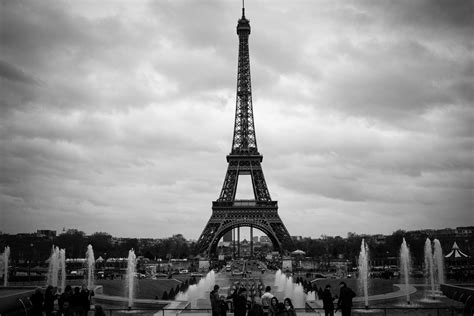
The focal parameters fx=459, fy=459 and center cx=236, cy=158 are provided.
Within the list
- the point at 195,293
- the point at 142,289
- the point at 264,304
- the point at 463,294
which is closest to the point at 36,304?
the point at 264,304

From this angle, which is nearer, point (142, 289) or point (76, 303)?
point (76, 303)

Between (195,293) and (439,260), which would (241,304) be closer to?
(195,293)

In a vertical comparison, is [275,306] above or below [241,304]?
above

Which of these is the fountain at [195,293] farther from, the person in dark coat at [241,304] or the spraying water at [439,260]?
the spraying water at [439,260]

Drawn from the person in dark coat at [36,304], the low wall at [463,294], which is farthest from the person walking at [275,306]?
the low wall at [463,294]

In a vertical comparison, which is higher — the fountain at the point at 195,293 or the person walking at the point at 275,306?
the person walking at the point at 275,306

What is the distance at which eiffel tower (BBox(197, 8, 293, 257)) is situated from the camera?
279 feet

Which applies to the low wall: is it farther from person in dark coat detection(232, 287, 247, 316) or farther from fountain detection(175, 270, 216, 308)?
fountain detection(175, 270, 216, 308)

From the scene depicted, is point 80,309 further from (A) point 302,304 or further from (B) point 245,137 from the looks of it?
(B) point 245,137

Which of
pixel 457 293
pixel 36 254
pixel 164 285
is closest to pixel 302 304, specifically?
pixel 457 293

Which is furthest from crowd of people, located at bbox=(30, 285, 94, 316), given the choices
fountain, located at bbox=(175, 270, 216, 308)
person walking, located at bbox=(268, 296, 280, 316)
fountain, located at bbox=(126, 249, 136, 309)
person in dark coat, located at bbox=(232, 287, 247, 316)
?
fountain, located at bbox=(175, 270, 216, 308)

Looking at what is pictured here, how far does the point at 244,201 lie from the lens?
88938 mm

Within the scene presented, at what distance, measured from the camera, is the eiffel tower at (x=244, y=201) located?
3351 inches

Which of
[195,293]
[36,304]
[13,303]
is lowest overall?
[195,293]
